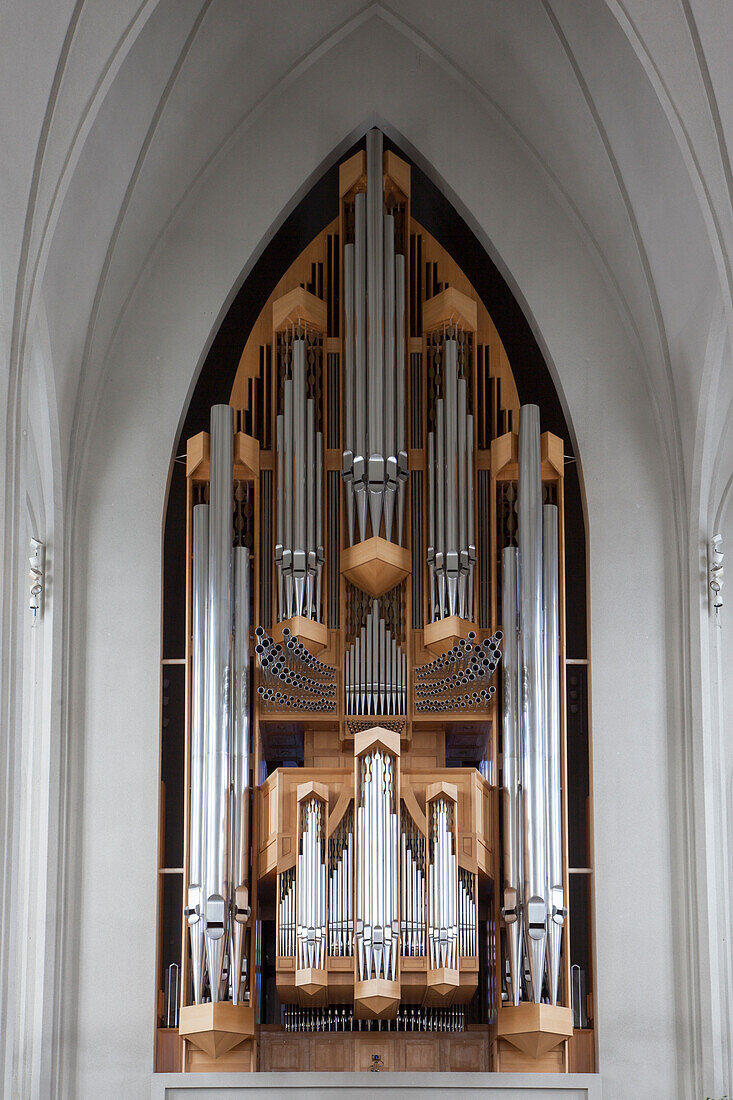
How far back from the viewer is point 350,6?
14133 mm

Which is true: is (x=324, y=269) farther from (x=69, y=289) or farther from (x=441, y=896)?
(x=441, y=896)

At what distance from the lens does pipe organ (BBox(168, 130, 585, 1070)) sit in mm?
11984

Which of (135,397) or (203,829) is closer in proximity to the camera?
(203,829)

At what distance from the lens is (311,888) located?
12.0m

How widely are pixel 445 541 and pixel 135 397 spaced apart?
274cm

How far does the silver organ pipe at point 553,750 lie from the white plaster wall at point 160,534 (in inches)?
18.4

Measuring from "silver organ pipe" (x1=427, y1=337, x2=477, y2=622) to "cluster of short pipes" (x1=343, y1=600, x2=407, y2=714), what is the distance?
0.47 meters

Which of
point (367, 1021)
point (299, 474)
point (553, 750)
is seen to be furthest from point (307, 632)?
point (367, 1021)

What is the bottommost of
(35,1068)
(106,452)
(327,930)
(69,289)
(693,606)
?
(35,1068)

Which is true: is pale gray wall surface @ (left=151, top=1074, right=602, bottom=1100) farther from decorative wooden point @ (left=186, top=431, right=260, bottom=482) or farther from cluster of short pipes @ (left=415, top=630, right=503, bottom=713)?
decorative wooden point @ (left=186, top=431, right=260, bottom=482)

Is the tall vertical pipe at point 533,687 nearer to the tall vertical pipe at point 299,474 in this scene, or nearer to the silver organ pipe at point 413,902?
the silver organ pipe at point 413,902

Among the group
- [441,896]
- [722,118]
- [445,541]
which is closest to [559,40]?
[722,118]

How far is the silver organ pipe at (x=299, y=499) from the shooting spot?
42.7ft

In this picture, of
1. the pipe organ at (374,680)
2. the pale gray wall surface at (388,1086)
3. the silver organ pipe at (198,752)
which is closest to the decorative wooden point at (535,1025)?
the pipe organ at (374,680)
